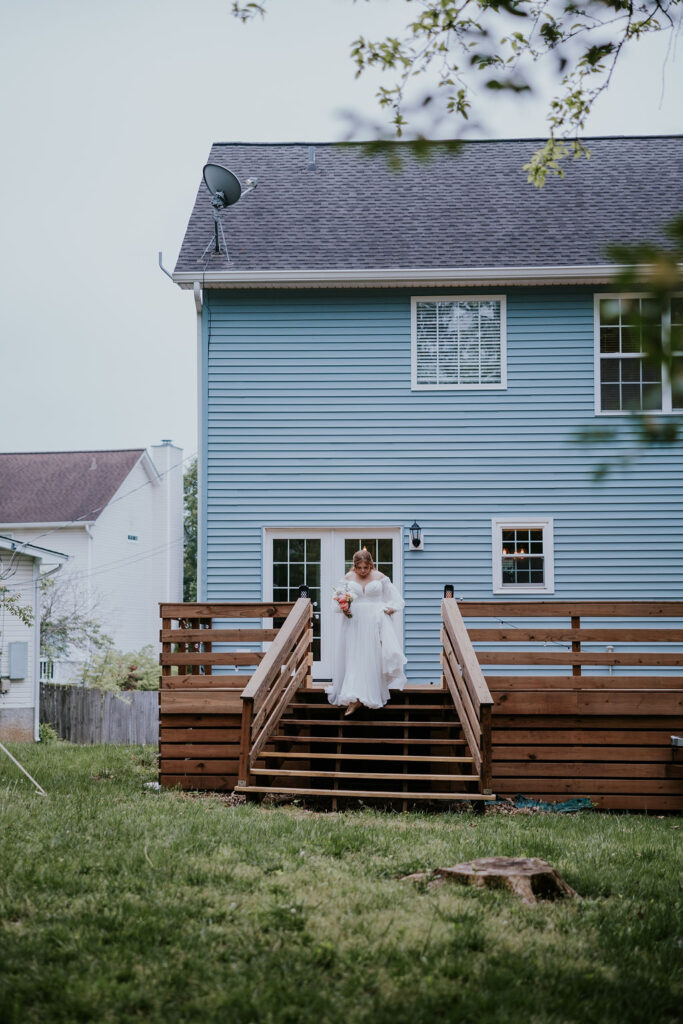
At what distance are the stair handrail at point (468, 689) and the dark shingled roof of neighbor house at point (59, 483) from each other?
16722 mm

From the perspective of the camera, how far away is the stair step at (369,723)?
8406mm

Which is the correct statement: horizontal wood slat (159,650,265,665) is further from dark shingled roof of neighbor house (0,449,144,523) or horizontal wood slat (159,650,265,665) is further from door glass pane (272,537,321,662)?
dark shingled roof of neighbor house (0,449,144,523)

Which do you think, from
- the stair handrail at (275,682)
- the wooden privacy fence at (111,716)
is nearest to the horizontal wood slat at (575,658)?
the stair handrail at (275,682)

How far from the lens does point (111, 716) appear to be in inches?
648

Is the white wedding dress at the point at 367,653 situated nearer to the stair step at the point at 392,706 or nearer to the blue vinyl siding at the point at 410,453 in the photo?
the stair step at the point at 392,706

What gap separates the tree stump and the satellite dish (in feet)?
32.9

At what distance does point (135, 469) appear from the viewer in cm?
2788

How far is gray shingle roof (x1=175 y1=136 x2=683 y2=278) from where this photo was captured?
41.3 feet

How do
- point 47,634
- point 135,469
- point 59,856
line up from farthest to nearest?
point 135,469 → point 47,634 → point 59,856

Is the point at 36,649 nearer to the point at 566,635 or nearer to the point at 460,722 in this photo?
the point at 460,722

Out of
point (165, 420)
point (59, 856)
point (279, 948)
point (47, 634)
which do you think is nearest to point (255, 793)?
point (59, 856)

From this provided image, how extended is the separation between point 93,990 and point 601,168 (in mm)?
14057

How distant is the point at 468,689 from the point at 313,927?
404 cm

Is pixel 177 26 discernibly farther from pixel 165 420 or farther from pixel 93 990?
pixel 165 420
